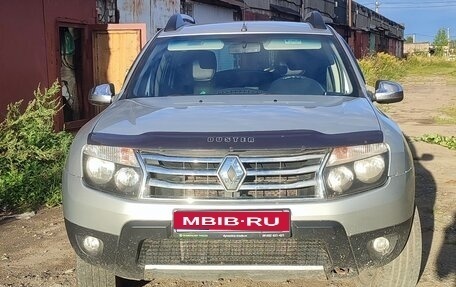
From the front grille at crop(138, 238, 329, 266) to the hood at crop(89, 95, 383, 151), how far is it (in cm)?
48

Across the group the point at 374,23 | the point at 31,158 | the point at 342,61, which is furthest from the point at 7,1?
the point at 374,23

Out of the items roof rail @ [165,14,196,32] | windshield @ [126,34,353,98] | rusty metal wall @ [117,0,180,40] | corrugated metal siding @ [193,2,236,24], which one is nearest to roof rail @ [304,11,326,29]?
windshield @ [126,34,353,98]

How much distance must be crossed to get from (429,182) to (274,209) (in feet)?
14.9

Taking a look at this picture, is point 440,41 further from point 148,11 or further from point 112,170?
point 112,170

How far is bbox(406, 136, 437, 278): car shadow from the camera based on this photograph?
185 inches

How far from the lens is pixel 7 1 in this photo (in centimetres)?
827

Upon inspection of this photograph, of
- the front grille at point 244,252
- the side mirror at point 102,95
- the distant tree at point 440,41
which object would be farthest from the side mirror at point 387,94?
the distant tree at point 440,41

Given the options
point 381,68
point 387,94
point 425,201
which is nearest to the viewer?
point 387,94

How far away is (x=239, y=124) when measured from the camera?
3143 mm

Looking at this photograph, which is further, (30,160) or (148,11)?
(148,11)

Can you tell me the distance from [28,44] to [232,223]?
6.89m

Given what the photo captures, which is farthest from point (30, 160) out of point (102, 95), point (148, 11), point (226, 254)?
point (148, 11)

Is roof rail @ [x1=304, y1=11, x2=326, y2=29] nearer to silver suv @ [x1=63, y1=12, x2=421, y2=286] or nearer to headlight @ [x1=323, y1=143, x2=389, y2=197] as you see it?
silver suv @ [x1=63, y1=12, x2=421, y2=286]

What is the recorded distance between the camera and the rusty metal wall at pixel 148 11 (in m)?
12.0
